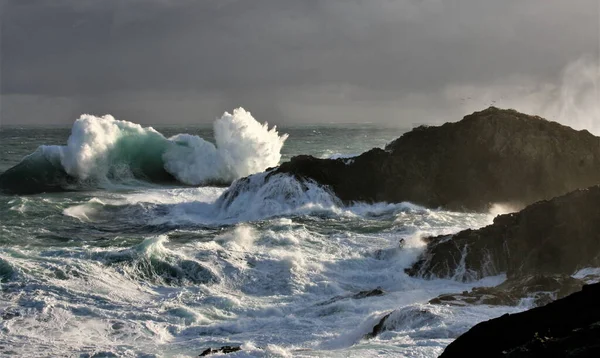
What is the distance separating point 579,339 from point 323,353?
5.65m

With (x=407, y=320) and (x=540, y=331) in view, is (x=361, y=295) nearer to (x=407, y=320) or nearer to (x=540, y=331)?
(x=407, y=320)

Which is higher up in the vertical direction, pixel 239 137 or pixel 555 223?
pixel 239 137

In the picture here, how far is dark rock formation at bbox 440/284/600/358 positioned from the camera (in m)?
5.41

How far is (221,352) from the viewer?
10375mm

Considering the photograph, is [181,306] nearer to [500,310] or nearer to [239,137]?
[500,310]

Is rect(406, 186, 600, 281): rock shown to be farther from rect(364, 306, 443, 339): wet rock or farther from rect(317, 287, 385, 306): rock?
rect(364, 306, 443, 339): wet rock

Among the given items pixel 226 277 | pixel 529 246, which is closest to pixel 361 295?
pixel 226 277

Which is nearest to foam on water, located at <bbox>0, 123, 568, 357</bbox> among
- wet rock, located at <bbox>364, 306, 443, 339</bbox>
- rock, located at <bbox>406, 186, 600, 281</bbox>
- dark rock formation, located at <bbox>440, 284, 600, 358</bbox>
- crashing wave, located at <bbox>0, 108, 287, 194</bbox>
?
wet rock, located at <bbox>364, 306, 443, 339</bbox>

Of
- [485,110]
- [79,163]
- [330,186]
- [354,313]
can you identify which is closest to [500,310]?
[354,313]

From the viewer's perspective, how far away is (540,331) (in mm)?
6082

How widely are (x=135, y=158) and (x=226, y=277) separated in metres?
31.0

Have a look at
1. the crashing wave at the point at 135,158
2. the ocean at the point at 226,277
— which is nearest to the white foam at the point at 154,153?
the crashing wave at the point at 135,158

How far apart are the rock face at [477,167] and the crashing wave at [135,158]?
16.9 m

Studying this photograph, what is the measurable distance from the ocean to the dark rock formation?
10.9 feet
